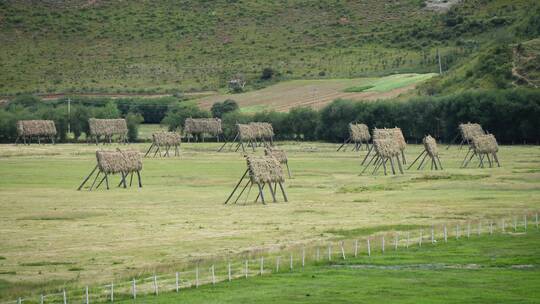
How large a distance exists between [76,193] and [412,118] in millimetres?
62054

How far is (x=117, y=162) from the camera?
79.9 meters

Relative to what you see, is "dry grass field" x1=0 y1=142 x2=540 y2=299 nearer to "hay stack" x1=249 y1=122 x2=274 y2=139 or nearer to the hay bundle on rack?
the hay bundle on rack

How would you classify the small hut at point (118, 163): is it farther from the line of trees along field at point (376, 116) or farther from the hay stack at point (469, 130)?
the line of trees along field at point (376, 116)

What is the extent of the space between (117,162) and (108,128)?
58042mm

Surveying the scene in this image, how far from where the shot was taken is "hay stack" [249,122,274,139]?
13000cm

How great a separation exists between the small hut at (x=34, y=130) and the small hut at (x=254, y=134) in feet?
70.7

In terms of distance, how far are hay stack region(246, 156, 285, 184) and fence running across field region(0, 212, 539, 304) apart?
53.3 feet

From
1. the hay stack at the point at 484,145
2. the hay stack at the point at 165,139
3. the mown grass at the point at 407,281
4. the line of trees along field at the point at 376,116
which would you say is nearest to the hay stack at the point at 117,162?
the hay stack at the point at 484,145

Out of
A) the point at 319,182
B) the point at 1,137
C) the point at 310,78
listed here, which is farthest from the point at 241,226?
the point at 310,78

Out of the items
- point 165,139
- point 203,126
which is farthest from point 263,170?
point 203,126

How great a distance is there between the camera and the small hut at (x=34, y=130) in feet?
441

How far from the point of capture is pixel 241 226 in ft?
178

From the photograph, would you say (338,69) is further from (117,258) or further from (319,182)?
(117,258)

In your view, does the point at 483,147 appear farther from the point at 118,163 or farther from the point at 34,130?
the point at 34,130
